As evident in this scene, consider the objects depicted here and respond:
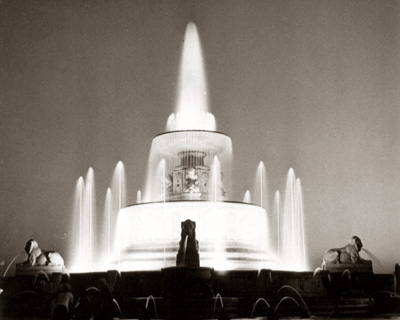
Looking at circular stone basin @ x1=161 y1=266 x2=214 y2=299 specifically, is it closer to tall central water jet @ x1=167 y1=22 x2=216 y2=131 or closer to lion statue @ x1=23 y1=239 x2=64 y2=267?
lion statue @ x1=23 y1=239 x2=64 y2=267

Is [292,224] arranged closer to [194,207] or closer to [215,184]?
[215,184]

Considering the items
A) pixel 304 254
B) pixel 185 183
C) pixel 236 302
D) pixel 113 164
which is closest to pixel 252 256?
pixel 185 183

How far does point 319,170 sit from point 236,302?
1773 centimetres

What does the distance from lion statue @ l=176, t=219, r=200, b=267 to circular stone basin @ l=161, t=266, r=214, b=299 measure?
231 centimetres

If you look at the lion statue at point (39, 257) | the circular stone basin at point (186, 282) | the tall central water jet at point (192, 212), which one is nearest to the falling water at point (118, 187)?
the tall central water jet at point (192, 212)

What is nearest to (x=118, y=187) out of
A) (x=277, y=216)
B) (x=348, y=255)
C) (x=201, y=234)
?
(x=277, y=216)

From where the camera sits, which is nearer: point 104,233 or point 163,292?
point 163,292

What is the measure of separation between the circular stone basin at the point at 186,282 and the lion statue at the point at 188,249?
2.31 meters

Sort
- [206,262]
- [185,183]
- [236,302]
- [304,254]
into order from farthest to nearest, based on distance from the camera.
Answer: [304,254] < [185,183] < [206,262] < [236,302]

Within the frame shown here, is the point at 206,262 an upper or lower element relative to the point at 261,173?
lower

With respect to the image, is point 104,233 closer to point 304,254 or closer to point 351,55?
point 304,254

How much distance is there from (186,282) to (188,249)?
9.02ft

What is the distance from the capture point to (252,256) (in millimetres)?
25188

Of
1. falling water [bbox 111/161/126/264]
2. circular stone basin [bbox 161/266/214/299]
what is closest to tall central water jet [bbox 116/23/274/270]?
falling water [bbox 111/161/126/264]
